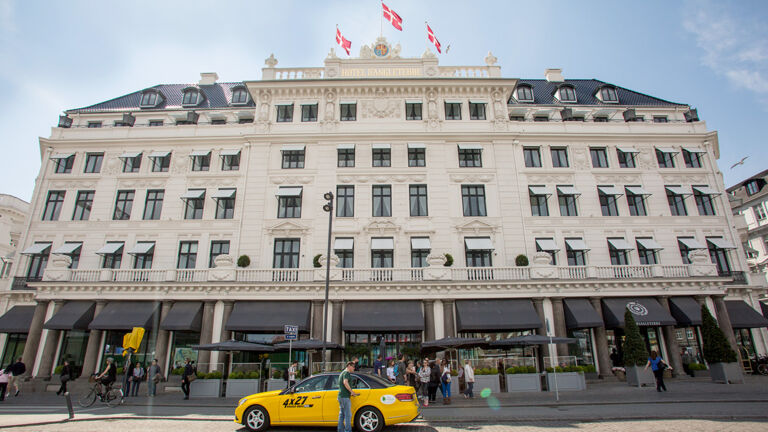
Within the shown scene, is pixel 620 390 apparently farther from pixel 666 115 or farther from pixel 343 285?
pixel 666 115

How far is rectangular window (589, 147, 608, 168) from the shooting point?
30.4m

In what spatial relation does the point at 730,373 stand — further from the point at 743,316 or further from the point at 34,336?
the point at 34,336

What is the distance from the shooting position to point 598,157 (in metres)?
30.6

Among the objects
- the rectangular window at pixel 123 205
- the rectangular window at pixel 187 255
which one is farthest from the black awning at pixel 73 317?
the rectangular window at pixel 123 205

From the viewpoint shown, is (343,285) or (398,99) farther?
(398,99)

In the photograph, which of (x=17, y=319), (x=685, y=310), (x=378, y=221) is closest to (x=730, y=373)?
(x=685, y=310)

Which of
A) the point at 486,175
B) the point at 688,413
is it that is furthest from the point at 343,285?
the point at 688,413

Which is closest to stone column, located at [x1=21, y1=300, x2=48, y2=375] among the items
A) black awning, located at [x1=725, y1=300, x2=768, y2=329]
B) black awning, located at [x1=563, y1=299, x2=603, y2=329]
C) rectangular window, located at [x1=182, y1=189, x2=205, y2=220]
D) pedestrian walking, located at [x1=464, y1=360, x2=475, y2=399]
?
rectangular window, located at [x1=182, y1=189, x2=205, y2=220]

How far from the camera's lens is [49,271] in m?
25.6

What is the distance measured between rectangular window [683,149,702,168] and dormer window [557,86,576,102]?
30.6 ft

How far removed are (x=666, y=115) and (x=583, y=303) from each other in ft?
65.1

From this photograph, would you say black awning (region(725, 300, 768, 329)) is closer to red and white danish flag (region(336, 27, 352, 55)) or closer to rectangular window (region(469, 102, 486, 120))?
rectangular window (region(469, 102, 486, 120))

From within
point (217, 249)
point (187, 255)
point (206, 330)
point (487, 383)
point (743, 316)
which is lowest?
point (487, 383)

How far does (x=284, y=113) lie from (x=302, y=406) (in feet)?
81.6
